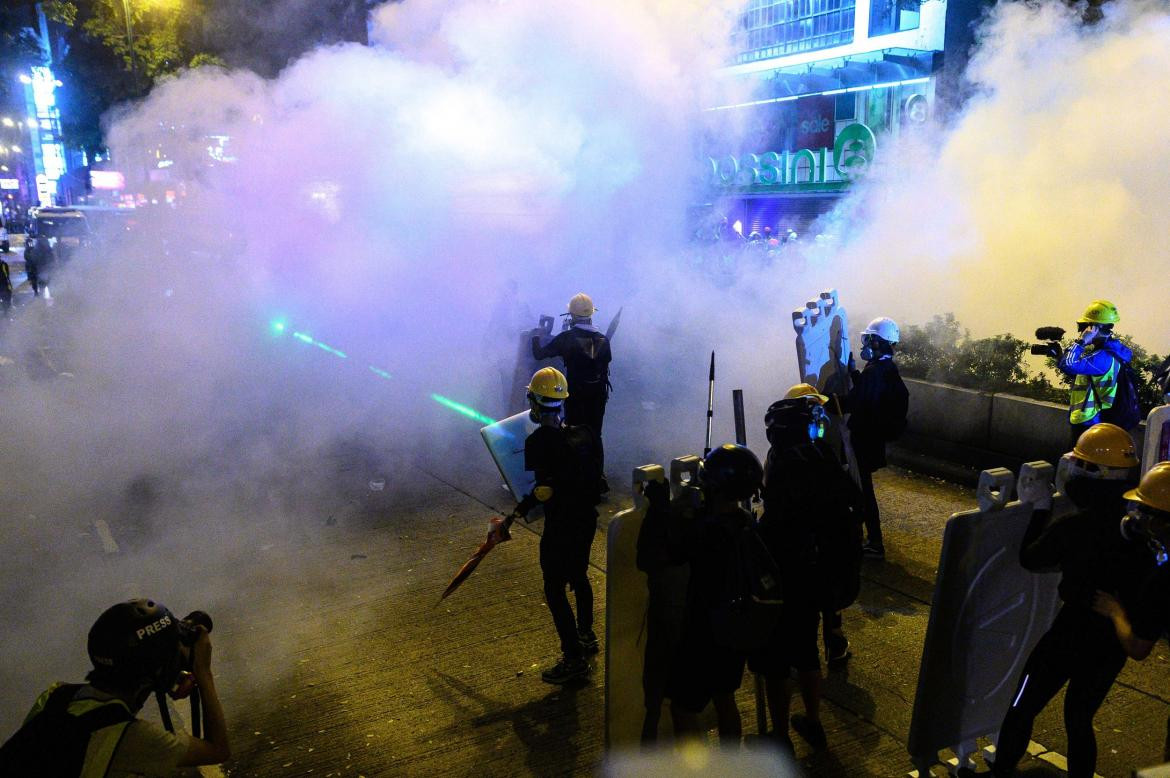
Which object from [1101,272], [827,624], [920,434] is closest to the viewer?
[827,624]

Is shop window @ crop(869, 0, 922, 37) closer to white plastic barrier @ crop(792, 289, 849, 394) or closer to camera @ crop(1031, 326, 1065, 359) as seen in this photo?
white plastic barrier @ crop(792, 289, 849, 394)

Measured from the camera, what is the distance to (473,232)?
1435 cm

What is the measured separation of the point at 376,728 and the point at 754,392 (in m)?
7.08

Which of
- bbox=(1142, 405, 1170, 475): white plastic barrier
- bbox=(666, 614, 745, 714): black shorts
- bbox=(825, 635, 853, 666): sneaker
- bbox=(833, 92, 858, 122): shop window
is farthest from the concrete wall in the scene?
Result: bbox=(833, 92, 858, 122): shop window

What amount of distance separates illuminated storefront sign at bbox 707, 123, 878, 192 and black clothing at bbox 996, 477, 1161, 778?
1576cm

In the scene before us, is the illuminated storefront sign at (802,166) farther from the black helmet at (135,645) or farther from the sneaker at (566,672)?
the black helmet at (135,645)

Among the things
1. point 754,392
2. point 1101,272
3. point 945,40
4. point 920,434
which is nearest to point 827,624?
point 920,434

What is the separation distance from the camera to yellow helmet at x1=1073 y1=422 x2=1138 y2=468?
9.84ft

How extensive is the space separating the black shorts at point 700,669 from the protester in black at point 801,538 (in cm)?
34

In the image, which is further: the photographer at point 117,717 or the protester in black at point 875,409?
the protester in black at point 875,409

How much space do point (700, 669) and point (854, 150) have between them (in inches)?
686

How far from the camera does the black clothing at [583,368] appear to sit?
6.87 meters

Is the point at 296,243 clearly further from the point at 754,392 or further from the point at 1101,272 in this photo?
the point at 1101,272

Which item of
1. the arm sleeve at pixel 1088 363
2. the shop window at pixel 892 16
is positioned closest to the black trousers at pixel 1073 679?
the arm sleeve at pixel 1088 363
